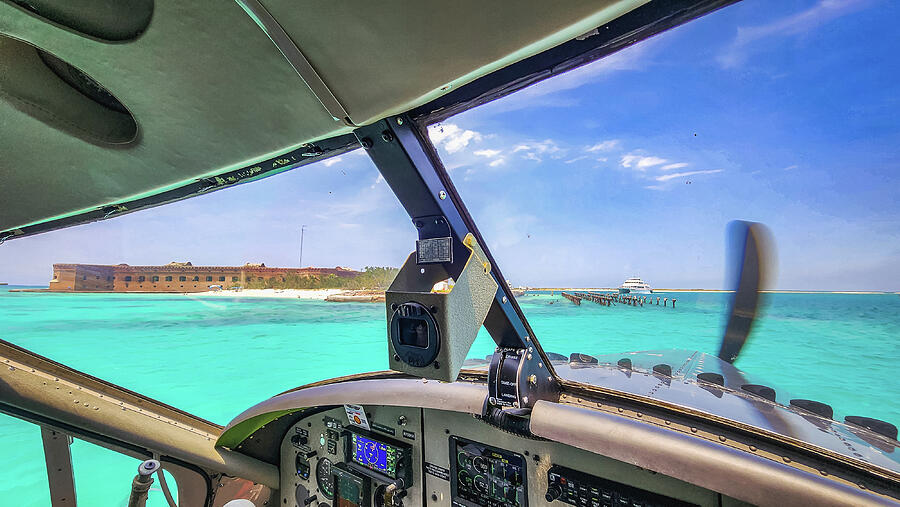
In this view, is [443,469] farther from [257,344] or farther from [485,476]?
[257,344]

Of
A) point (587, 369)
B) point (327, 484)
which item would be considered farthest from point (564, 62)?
point (327, 484)

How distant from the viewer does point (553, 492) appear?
142 centimetres

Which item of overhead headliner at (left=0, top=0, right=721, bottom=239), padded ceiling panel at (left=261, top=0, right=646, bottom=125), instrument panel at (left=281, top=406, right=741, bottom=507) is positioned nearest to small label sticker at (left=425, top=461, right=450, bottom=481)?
instrument panel at (left=281, top=406, right=741, bottom=507)

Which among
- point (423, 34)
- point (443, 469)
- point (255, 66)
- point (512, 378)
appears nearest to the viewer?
point (423, 34)

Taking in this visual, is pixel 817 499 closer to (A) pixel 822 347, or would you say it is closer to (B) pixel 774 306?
(B) pixel 774 306

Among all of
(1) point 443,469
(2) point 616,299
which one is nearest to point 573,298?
(2) point 616,299

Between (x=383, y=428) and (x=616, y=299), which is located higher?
(x=616, y=299)

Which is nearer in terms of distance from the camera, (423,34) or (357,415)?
(423,34)

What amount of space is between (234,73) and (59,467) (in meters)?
2.41

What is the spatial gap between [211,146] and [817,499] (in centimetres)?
180

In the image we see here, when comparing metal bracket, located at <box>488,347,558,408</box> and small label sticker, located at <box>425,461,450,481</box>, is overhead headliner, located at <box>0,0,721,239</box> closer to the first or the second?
metal bracket, located at <box>488,347,558,408</box>

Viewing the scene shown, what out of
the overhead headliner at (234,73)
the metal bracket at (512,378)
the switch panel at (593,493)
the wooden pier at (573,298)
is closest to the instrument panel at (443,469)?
the switch panel at (593,493)

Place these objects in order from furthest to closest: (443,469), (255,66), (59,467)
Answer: (59,467) → (443,469) → (255,66)

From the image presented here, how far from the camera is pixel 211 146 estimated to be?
3.33ft
